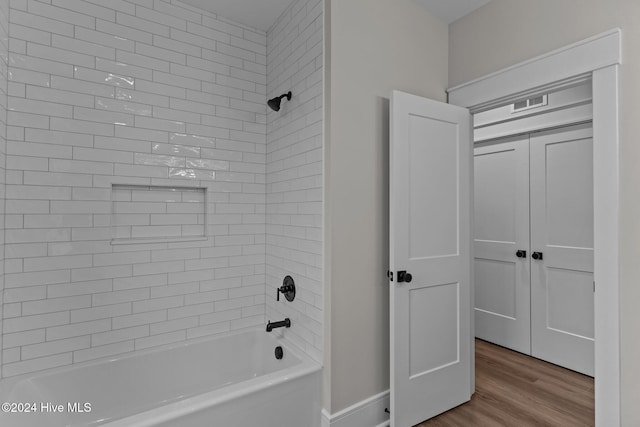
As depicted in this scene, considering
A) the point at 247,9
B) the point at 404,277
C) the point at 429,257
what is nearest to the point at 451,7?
the point at 247,9

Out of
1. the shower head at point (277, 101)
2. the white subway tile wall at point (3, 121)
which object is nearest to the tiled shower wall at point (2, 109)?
the white subway tile wall at point (3, 121)

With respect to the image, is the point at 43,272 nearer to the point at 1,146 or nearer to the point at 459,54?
the point at 1,146

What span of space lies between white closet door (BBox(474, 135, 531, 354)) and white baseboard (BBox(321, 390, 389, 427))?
178 cm

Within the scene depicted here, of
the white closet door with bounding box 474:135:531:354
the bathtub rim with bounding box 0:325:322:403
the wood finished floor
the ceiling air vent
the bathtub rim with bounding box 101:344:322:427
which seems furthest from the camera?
the white closet door with bounding box 474:135:531:354

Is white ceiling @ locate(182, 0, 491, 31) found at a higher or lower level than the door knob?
higher

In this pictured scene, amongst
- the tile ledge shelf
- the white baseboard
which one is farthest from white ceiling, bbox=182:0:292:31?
the white baseboard

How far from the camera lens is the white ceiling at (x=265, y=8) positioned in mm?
2246

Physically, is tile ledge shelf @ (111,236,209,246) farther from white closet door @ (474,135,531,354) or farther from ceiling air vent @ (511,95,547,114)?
ceiling air vent @ (511,95,547,114)

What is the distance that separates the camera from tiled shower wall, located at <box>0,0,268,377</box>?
1808 millimetres

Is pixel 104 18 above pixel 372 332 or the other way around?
above

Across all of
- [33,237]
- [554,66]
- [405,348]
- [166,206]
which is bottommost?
[405,348]

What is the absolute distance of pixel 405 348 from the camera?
2.00 m

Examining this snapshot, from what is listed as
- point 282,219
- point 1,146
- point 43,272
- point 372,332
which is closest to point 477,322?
point 372,332

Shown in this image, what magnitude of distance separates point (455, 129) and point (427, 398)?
1.75 metres
